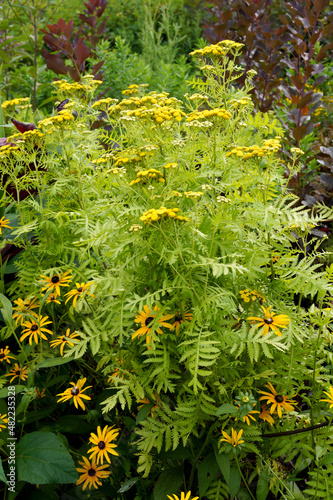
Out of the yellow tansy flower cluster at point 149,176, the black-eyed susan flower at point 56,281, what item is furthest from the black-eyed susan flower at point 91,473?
the yellow tansy flower cluster at point 149,176

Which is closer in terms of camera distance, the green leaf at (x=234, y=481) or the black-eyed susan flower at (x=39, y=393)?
the green leaf at (x=234, y=481)

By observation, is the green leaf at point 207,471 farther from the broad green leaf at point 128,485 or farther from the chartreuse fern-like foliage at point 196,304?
the broad green leaf at point 128,485

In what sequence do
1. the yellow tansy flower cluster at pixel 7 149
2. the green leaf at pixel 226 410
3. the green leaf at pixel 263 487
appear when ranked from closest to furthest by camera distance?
1. the green leaf at pixel 226 410
2. the green leaf at pixel 263 487
3. the yellow tansy flower cluster at pixel 7 149

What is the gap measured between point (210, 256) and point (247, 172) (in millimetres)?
342

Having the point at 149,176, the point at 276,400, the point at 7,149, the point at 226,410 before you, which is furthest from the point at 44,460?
the point at 7,149

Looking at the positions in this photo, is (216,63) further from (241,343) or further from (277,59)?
(277,59)

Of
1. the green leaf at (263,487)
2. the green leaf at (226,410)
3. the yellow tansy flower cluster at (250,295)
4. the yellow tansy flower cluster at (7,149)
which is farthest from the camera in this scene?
the yellow tansy flower cluster at (7,149)

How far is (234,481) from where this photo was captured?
4.06 ft

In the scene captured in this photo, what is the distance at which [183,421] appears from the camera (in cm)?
124

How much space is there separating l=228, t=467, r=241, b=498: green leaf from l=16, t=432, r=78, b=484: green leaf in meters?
0.43

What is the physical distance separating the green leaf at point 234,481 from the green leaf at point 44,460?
0.43m

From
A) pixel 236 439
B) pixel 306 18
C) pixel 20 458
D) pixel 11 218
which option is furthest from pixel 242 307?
pixel 306 18

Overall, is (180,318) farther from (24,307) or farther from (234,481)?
(24,307)

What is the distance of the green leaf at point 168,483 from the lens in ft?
4.36
